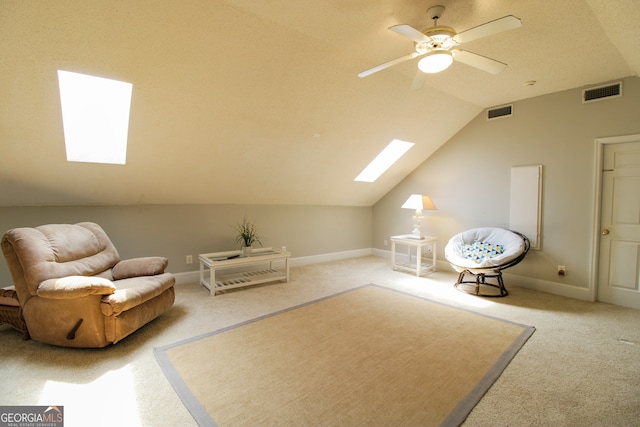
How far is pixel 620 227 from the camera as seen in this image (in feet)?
10.8

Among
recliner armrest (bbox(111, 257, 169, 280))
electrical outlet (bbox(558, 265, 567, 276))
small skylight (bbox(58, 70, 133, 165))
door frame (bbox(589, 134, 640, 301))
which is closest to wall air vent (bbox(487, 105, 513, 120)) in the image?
door frame (bbox(589, 134, 640, 301))

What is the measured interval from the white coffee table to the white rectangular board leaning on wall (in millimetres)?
3251

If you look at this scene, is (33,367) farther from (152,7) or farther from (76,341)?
(152,7)

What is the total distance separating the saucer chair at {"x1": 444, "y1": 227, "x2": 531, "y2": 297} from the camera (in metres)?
3.47

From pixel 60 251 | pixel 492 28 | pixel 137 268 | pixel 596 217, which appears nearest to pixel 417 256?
pixel 596 217

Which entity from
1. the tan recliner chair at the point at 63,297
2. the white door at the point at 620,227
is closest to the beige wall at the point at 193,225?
the tan recliner chair at the point at 63,297

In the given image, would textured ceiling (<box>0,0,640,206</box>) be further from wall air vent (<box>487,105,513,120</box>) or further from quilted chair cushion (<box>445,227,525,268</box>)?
quilted chair cushion (<box>445,227,525,268</box>)

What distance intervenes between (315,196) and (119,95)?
3.02 m

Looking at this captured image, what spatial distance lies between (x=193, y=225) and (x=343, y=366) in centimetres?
295

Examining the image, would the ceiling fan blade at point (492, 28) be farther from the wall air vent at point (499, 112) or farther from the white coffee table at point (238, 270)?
the white coffee table at point (238, 270)

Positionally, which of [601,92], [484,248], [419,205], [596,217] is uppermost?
[601,92]

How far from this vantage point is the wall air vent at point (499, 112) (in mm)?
4086

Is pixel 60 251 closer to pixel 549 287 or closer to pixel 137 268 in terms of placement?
pixel 137 268

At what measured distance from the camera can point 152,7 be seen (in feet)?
6.24
